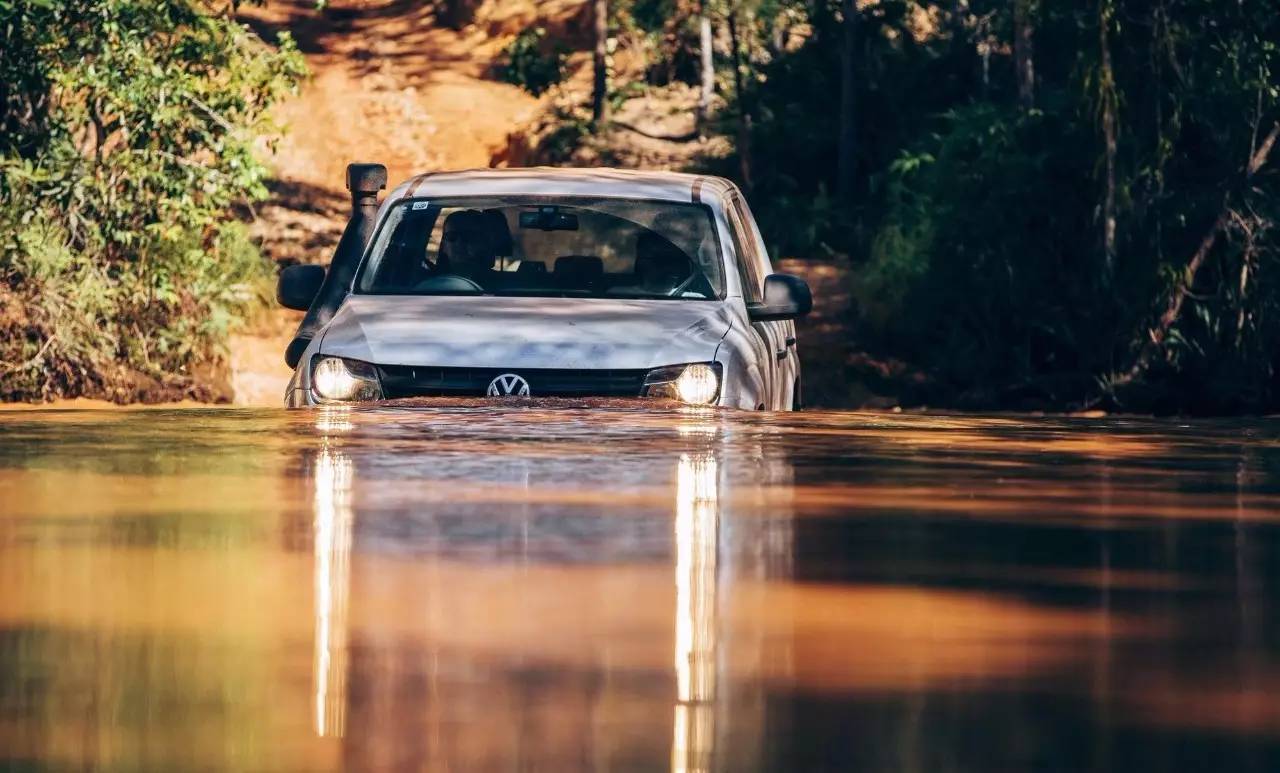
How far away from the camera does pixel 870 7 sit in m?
35.3

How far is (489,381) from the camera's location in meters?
8.80

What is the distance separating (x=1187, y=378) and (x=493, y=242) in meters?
9.51

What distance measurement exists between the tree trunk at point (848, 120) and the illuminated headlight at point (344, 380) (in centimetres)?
2348

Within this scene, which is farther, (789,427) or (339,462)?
(789,427)

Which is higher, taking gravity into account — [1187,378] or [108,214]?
[108,214]

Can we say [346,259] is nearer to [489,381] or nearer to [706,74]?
[489,381]

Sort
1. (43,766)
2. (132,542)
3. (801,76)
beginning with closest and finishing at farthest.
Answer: (43,766) < (132,542) < (801,76)

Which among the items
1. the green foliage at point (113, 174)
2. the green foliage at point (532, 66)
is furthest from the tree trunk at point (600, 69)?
the green foliage at point (113, 174)

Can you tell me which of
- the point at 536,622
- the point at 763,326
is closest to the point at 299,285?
the point at 763,326

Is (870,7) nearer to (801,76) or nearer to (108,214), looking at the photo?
(801,76)

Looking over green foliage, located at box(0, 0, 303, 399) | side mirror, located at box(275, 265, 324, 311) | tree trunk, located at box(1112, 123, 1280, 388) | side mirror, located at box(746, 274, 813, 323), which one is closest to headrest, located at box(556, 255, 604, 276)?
side mirror, located at box(746, 274, 813, 323)

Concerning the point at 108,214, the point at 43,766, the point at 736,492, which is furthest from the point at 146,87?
the point at 43,766

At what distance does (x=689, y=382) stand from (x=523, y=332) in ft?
2.07

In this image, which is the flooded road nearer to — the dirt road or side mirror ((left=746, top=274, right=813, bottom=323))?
side mirror ((left=746, top=274, right=813, bottom=323))
